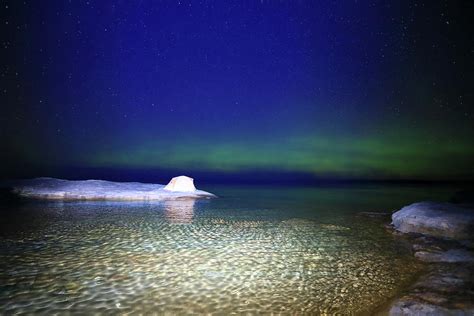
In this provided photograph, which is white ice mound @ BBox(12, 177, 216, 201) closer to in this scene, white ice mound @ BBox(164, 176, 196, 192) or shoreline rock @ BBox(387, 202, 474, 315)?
white ice mound @ BBox(164, 176, 196, 192)

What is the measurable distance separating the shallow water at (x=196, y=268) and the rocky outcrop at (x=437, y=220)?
1800 millimetres

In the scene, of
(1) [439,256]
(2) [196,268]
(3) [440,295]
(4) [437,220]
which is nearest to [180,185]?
(4) [437,220]

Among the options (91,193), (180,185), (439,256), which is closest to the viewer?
→ (439,256)

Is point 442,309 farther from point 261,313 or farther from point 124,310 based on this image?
point 124,310

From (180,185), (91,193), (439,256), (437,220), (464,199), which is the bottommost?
(439,256)

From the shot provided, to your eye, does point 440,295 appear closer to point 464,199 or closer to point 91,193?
point 464,199

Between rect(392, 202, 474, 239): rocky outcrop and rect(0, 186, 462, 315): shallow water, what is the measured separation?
70.9 inches

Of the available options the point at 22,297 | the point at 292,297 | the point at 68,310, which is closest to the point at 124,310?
the point at 68,310

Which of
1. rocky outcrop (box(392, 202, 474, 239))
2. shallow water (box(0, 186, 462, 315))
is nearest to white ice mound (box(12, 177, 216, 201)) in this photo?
shallow water (box(0, 186, 462, 315))

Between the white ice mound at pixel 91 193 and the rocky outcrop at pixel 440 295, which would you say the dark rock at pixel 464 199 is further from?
the white ice mound at pixel 91 193

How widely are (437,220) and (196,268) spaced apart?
15.5 m

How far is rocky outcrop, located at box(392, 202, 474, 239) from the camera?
17656mm

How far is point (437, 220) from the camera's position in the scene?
1886cm

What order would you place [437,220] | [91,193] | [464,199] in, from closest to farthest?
1. [437,220]
2. [464,199]
3. [91,193]
